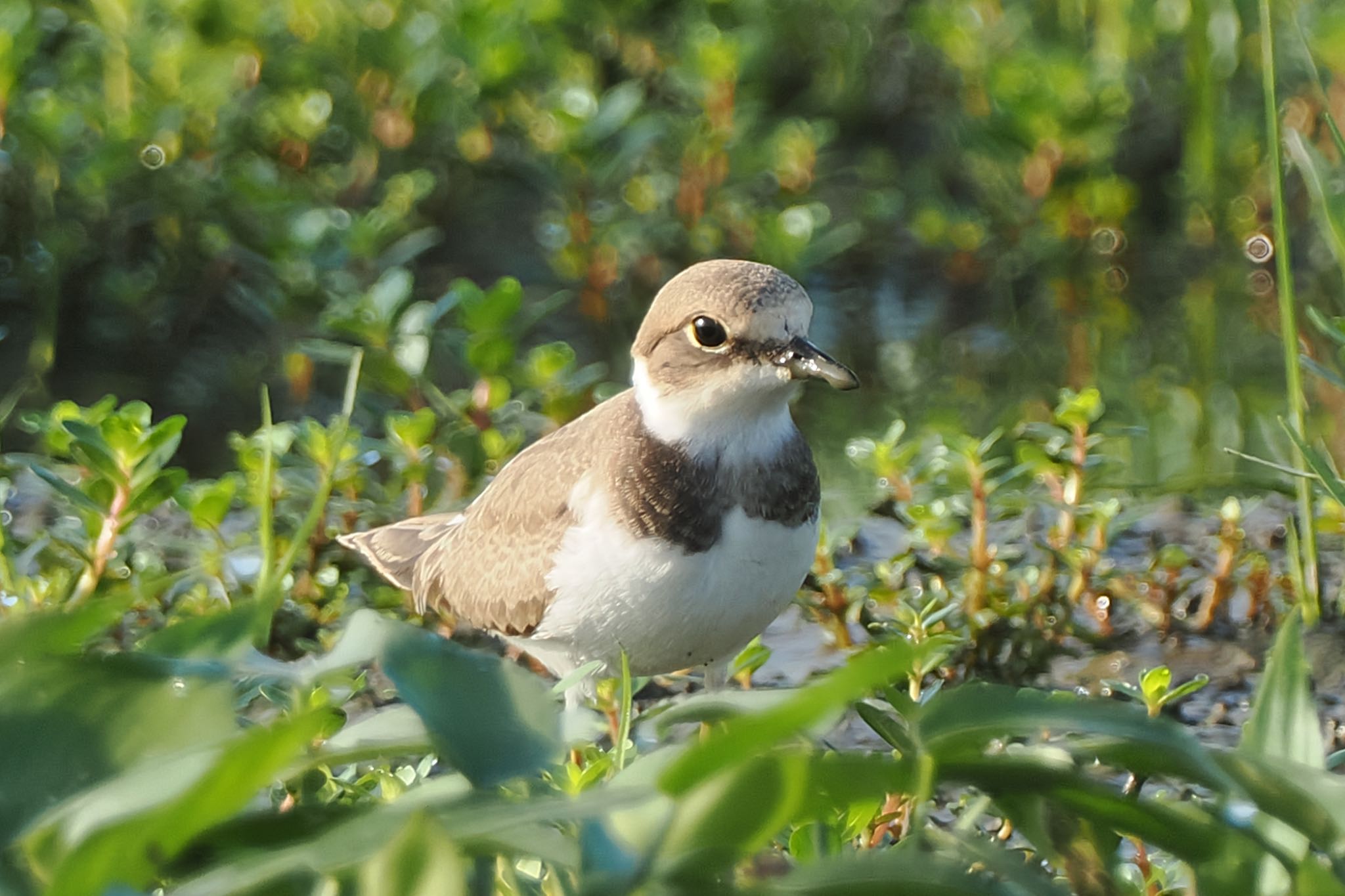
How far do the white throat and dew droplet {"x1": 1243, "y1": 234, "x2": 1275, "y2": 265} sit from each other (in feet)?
13.6

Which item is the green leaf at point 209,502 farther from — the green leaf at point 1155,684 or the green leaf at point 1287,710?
the green leaf at point 1287,710

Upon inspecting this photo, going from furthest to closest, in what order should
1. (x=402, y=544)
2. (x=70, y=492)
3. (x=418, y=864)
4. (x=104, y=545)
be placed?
(x=402, y=544), (x=104, y=545), (x=70, y=492), (x=418, y=864)

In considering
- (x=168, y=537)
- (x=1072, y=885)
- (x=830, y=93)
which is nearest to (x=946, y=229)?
(x=830, y=93)

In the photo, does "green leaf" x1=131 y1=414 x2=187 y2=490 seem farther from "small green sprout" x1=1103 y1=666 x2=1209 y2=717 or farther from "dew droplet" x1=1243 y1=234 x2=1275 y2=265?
"dew droplet" x1=1243 y1=234 x2=1275 y2=265

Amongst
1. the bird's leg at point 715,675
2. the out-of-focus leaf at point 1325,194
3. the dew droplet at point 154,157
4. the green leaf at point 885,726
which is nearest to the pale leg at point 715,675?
the bird's leg at point 715,675

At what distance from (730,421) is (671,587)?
1.35 ft

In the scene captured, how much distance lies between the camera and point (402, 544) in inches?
177

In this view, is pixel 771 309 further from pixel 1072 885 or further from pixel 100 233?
pixel 100 233

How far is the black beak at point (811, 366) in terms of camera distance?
3496 mm

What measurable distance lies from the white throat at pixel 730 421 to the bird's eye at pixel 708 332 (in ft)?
0.34

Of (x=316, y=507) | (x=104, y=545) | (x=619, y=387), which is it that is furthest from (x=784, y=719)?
(x=619, y=387)

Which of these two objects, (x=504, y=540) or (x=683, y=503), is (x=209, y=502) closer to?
(x=504, y=540)

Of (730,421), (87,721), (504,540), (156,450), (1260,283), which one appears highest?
(87,721)

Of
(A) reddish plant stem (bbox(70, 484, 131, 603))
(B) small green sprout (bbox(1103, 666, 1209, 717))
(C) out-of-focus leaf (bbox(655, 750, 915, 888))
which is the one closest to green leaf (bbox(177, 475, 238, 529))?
(A) reddish plant stem (bbox(70, 484, 131, 603))
